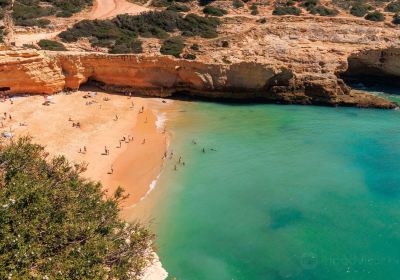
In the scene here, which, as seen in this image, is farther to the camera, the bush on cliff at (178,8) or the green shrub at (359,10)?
the bush on cliff at (178,8)

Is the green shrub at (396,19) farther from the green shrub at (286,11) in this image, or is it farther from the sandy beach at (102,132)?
the sandy beach at (102,132)

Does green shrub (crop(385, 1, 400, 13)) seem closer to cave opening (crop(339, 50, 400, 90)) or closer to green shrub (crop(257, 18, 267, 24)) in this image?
green shrub (crop(257, 18, 267, 24))

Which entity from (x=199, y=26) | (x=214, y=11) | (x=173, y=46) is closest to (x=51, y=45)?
(x=173, y=46)

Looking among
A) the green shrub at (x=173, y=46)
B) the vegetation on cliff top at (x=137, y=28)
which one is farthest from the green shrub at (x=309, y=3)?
the green shrub at (x=173, y=46)

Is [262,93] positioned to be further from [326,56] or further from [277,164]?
[277,164]

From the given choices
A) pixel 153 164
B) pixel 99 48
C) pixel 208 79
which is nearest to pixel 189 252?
pixel 153 164

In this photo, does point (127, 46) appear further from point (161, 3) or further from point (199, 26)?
point (161, 3)
